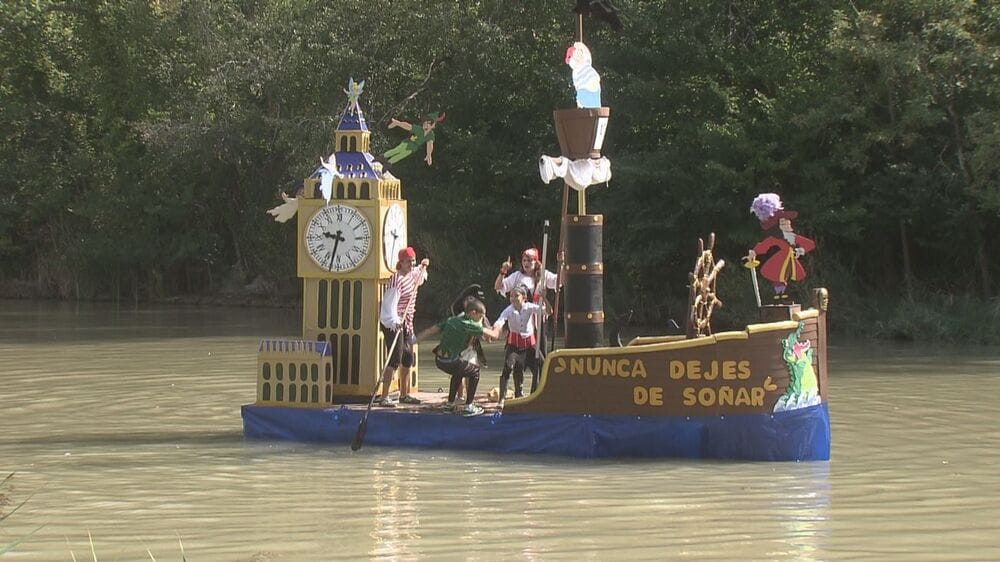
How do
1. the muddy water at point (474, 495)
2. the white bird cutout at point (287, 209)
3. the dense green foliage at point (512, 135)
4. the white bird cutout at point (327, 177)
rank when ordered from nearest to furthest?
the muddy water at point (474, 495) < the white bird cutout at point (327, 177) < the white bird cutout at point (287, 209) < the dense green foliage at point (512, 135)

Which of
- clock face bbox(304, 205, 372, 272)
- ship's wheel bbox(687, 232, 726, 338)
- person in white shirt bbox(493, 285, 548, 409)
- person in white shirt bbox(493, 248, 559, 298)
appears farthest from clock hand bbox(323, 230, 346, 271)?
ship's wheel bbox(687, 232, 726, 338)

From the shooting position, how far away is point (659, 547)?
28.1ft

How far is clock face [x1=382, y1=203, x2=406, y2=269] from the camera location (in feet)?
44.5

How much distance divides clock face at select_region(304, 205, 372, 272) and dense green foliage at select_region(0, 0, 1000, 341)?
14414 millimetres

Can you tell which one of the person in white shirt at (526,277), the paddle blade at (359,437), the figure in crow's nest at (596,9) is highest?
the figure in crow's nest at (596,9)

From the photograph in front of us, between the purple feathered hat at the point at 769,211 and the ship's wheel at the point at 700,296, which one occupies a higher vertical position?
the purple feathered hat at the point at 769,211

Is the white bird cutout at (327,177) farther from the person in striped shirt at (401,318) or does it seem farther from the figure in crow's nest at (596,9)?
the figure in crow's nest at (596,9)

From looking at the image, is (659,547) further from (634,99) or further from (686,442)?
(634,99)

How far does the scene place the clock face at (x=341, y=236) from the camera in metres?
13.4

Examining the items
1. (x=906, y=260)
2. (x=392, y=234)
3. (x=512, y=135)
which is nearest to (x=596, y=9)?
(x=392, y=234)

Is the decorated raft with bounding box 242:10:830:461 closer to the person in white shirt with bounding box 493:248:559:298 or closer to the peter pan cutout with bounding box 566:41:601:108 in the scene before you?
the peter pan cutout with bounding box 566:41:601:108

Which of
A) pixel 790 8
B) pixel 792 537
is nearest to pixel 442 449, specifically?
pixel 792 537

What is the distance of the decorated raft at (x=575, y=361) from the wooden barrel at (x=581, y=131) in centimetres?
1

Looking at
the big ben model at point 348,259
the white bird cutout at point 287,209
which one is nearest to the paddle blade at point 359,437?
the big ben model at point 348,259
